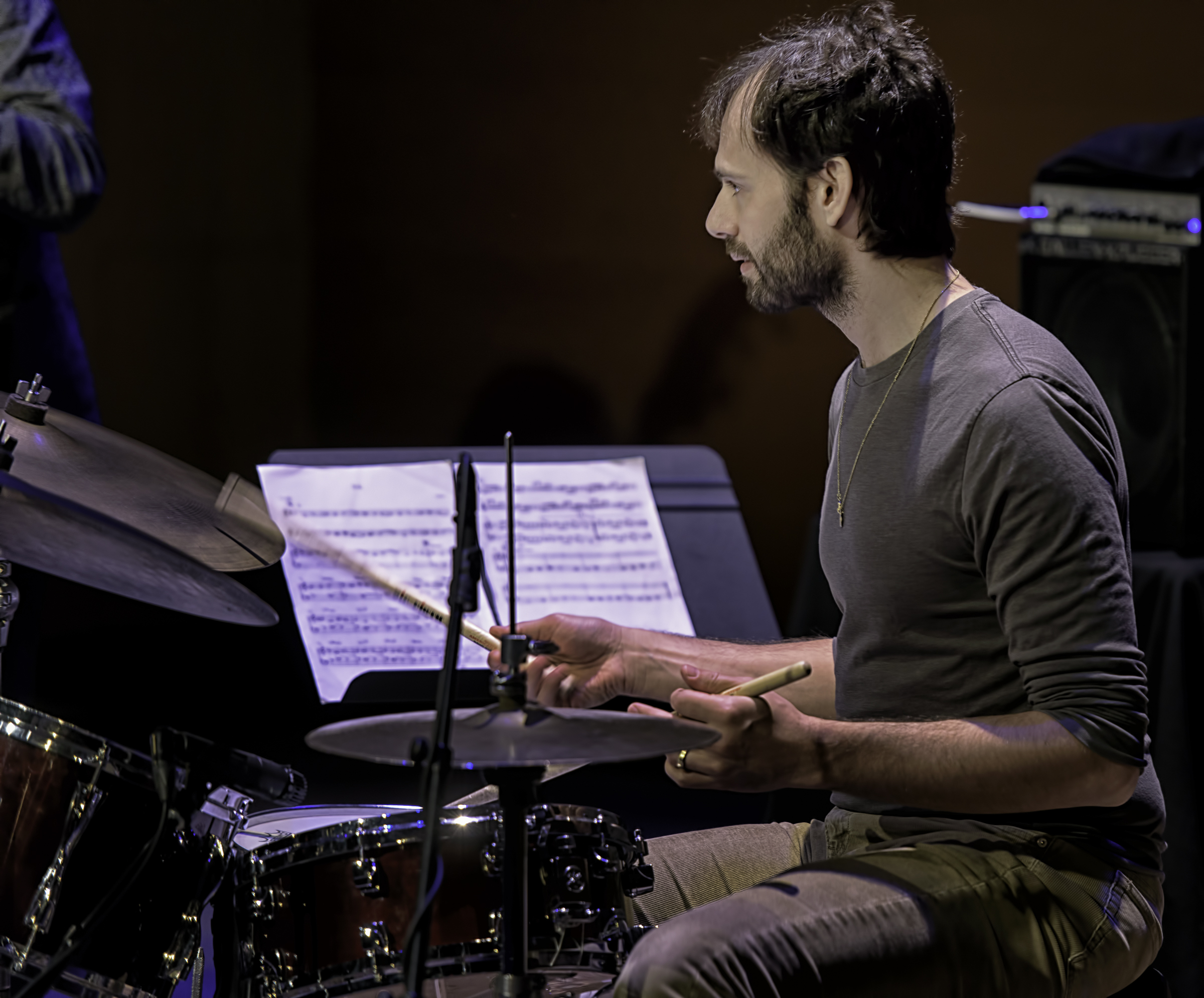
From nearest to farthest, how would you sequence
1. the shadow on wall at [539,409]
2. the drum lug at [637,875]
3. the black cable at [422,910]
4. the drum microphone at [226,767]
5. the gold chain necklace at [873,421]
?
1. the black cable at [422,910]
2. the drum microphone at [226,767]
3. the drum lug at [637,875]
4. the gold chain necklace at [873,421]
5. the shadow on wall at [539,409]

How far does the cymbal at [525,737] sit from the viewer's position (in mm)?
975

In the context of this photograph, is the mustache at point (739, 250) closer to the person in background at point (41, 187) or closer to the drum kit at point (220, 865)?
the drum kit at point (220, 865)

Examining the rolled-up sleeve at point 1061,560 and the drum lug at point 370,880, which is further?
the drum lug at point 370,880

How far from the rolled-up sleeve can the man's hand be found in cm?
Result: 22

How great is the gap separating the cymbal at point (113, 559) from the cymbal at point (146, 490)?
0.09 meters

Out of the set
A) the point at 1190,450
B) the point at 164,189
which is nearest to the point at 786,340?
the point at 1190,450

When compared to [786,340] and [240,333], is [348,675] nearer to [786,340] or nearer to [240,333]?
[240,333]

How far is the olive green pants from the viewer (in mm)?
1081

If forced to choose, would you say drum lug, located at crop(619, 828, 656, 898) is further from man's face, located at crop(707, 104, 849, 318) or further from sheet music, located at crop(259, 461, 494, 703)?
sheet music, located at crop(259, 461, 494, 703)

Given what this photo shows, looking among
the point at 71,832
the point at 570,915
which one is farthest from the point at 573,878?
the point at 71,832

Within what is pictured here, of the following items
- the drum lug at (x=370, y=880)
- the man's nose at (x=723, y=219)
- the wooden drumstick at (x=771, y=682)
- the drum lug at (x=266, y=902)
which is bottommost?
the drum lug at (x=266, y=902)

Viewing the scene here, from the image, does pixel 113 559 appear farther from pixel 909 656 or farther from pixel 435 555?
pixel 435 555

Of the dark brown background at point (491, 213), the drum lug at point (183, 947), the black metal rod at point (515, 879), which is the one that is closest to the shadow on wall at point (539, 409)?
the dark brown background at point (491, 213)

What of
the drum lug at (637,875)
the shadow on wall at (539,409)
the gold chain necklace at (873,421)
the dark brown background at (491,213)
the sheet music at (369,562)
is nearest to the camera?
the drum lug at (637,875)
